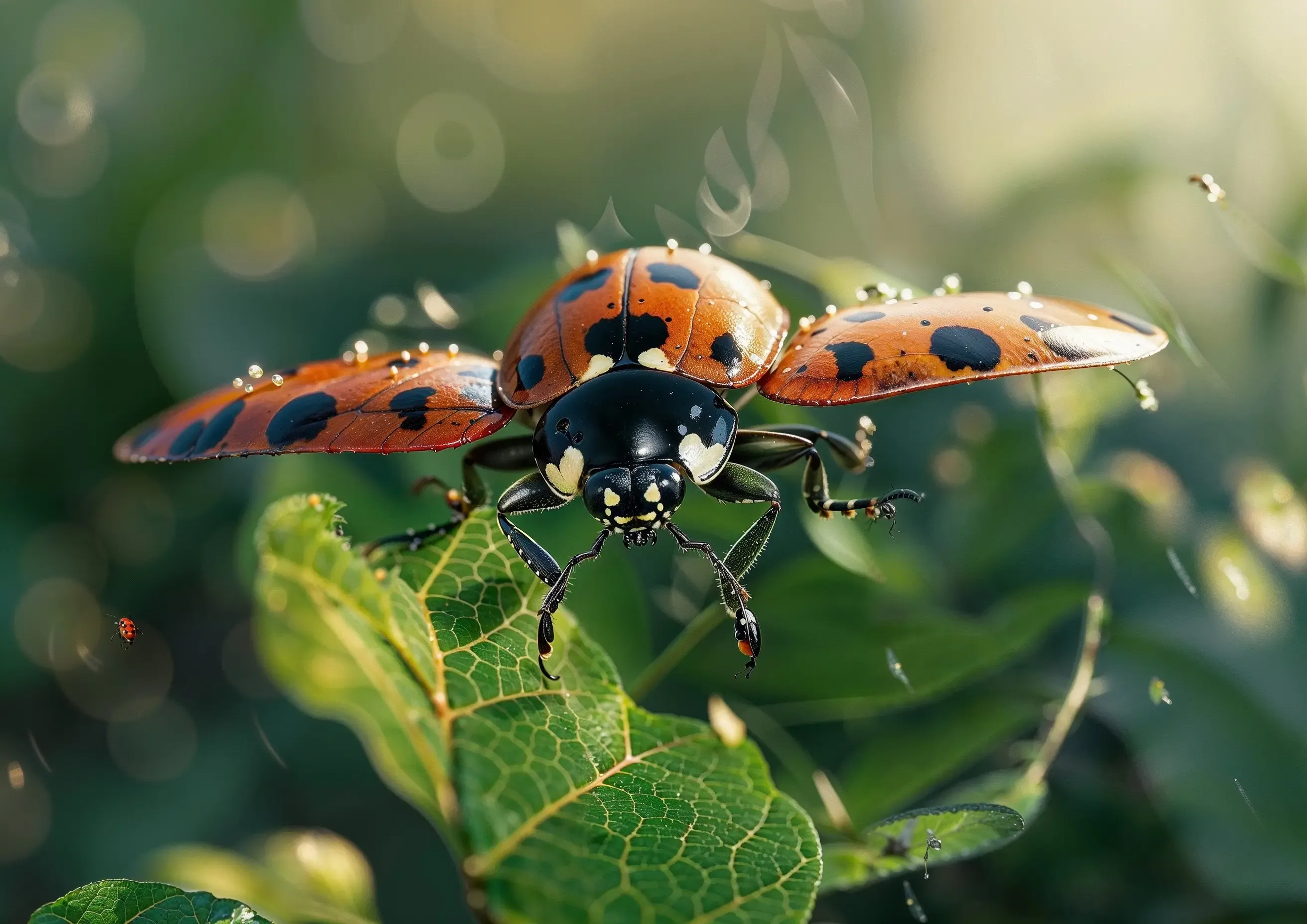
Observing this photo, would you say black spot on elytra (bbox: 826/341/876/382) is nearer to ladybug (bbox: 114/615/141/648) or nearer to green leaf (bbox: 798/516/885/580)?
green leaf (bbox: 798/516/885/580)

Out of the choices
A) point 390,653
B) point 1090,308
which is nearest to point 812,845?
point 390,653

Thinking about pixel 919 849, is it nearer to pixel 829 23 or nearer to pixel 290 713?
pixel 290 713

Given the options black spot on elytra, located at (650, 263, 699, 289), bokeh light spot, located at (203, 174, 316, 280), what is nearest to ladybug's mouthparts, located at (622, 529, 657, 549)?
black spot on elytra, located at (650, 263, 699, 289)

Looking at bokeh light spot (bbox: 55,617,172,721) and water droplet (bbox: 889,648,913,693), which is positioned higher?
water droplet (bbox: 889,648,913,693)

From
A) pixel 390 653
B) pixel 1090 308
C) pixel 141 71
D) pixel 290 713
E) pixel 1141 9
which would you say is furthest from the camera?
pixel 141 71

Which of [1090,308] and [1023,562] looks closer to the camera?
[1090,308]
